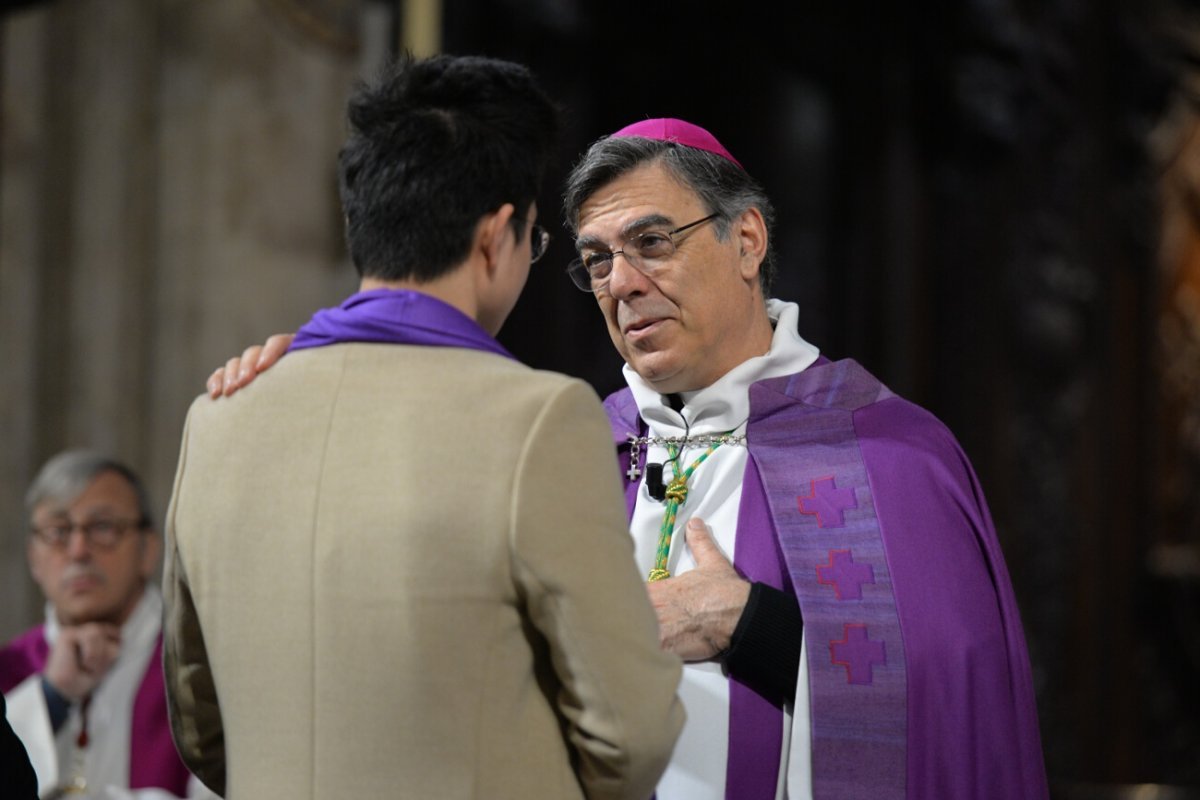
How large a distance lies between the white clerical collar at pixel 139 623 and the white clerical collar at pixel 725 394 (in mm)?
1931

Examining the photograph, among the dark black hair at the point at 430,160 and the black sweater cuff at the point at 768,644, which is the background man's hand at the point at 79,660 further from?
the dark black hair at the point at 430,160

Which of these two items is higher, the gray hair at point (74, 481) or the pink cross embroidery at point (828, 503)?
the pink cross embroidery at point (828, 503)

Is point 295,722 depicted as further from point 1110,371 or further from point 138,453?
point 1110,371

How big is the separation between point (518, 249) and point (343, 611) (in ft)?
1.72

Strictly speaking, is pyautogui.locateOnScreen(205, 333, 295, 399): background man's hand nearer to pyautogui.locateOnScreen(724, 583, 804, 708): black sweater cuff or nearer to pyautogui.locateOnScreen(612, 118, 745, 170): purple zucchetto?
pyautogui.locateOnScreen(724, 583, 804, 708): black sweater cuff

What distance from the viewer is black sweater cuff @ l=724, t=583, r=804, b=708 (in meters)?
2.61

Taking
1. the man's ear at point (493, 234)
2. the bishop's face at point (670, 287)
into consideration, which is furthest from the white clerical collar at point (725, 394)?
the man's ear at point (493, 234)

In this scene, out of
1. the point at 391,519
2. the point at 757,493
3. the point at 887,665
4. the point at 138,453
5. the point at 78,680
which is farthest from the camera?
the point at 138,453

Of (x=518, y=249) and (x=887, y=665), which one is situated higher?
(x=518, y=249)

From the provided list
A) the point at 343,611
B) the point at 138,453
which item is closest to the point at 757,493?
the point at 343,611

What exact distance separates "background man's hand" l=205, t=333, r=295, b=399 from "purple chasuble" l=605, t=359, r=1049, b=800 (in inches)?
42.4

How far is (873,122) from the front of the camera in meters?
6.95

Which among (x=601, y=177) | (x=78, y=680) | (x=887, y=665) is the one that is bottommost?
(x=78, y=680)

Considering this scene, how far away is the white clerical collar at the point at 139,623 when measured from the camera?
4.30 metres
